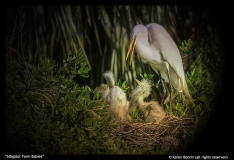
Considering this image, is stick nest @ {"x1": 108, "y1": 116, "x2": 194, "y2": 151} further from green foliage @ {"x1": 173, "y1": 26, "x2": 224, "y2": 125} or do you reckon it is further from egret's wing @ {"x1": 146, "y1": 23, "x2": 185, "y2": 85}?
egret's wing @ {"x1": 146, "y1": 23, "x2": 185, "y2": 85}

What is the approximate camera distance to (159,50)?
52.9 inches

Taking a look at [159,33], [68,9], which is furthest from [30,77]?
[159,33]

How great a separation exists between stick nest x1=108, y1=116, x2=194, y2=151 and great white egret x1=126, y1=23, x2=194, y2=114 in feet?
0.42

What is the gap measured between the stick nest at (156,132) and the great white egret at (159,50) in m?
0.13

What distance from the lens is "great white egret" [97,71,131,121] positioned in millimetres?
1305

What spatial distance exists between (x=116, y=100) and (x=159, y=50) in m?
0.31

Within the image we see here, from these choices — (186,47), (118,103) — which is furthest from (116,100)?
(186,47)

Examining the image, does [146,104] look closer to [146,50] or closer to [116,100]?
[116,100]

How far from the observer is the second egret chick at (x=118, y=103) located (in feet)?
4.28

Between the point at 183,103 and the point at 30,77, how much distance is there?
0.70 metres

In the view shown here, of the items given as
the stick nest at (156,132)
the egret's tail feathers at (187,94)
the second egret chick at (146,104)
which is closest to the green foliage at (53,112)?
the stick nest at (156,132)

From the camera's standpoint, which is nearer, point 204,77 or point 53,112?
point 53,112

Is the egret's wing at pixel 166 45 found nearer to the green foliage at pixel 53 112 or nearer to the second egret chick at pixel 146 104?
the second egret chick at pixel 146 104

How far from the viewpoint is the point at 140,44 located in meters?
1.32
